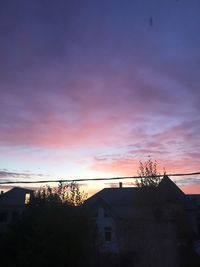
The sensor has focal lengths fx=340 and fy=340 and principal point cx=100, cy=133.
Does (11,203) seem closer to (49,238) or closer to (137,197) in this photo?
(137,197)

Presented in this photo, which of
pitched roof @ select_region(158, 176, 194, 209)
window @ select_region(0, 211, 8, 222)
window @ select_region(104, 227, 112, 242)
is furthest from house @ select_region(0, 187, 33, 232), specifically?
pitched roof @ select_region(158, 176, 194, 209)

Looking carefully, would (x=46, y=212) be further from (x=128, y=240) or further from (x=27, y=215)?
(x=128, y=240)

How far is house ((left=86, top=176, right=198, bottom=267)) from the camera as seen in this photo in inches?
1095

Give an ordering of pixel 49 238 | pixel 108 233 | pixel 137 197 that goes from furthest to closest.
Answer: pixel 137 197 → pixel 108 233 → pixel 49 238

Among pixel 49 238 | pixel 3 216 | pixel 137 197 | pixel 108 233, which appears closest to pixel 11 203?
pixel 3 216

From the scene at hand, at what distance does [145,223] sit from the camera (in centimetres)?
3200

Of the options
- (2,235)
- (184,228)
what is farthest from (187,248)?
(2,235)

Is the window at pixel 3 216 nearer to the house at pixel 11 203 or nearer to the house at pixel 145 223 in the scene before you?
the house at pixel 11 203

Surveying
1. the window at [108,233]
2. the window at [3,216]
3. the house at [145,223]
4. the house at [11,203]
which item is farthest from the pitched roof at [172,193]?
the window at [3,216]

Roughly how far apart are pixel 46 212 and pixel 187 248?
19241 millimetres

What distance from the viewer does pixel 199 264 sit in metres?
29.4

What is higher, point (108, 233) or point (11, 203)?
point (11, 203)

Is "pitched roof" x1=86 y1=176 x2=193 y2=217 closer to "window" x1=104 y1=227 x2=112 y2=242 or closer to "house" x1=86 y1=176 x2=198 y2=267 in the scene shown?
"house" x1=86 y1=176 x2=198 y2=267

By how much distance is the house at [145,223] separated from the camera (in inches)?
1095
